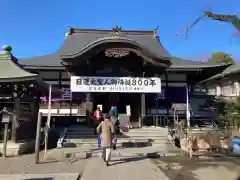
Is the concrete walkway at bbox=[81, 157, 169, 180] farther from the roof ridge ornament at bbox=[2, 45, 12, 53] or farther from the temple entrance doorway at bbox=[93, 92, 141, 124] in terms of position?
the temple entrance doorway at bbox=[93, 92, 141, 124]

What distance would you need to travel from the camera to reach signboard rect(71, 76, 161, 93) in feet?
44.5

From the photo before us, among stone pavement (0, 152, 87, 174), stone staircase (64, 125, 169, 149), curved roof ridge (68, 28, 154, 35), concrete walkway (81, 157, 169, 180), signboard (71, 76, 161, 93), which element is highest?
curved roof ridge (68, 28, 154, 35)

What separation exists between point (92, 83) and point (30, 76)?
398 centimetres

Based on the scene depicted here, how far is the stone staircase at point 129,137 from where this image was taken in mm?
11961

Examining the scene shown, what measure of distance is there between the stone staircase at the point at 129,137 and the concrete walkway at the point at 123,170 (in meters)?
3.14

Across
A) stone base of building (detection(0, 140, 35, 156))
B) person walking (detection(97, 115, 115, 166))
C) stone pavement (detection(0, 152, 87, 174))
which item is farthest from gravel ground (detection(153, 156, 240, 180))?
stone base of building (detection(0, 140, 35, 156))

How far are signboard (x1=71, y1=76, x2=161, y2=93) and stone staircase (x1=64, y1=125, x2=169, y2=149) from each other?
89.0 inches

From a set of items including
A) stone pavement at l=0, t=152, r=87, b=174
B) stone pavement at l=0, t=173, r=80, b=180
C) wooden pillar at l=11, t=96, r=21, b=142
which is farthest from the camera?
wooden pillar at l=11, t=96, r=21, b=142

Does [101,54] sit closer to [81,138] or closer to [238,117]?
[81,138]

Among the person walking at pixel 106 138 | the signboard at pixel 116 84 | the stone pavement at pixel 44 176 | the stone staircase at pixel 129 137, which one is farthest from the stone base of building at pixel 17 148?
the person walking at pixel 106 138

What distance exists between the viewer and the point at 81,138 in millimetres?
12484

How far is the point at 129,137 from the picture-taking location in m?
12.8

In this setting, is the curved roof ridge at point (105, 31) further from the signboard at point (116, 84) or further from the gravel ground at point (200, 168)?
the gravel ground at point (200, 168)

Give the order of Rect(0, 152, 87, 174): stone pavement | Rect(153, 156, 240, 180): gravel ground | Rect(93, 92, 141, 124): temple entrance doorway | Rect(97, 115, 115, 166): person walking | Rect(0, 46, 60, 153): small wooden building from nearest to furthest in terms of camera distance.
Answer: Rect(153, 156, 240, 180): gravel ground, Rect(0, 152, 87, 174): stone pavement, Rect(97, 115, 115, 166): person walking, Rect(0, 46, 60, 153): small wooden building, Rect(93, 92, 141, 124): temple entrance doorway
